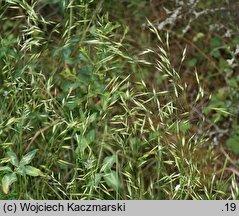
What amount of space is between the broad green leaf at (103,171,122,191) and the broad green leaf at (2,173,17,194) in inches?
11.4

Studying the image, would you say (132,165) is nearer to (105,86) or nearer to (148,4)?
(105,86)

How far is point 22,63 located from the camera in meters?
2.74

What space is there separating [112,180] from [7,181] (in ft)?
1.09

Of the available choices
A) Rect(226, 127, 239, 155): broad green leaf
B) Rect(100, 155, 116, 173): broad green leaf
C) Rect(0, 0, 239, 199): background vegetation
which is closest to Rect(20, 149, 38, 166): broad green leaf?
Rect(0, 0, 239, 199): background vegetation

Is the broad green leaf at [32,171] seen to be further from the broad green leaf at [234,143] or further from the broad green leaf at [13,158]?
the broad green leaf at [234,143]

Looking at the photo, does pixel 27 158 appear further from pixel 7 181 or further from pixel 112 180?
pixel 112 180

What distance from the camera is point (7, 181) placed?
2303 millimetres

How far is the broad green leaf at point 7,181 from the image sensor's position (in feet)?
7.50

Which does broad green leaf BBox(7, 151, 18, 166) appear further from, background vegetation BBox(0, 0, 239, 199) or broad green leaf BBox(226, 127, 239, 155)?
broad green leaf BBox(226, 127, 239, 155)

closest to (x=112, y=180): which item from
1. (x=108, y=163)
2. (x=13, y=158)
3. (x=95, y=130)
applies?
(x=108, y=163)

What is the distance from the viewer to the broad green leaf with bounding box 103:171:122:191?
234 centimetres

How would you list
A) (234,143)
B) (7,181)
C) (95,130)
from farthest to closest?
(234,143), (95,130), (7,181)

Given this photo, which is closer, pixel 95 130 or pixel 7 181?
pixel 7 181

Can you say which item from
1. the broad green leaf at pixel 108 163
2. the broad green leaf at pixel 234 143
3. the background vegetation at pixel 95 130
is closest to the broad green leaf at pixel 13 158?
the background vegetation at pixel 95 130
